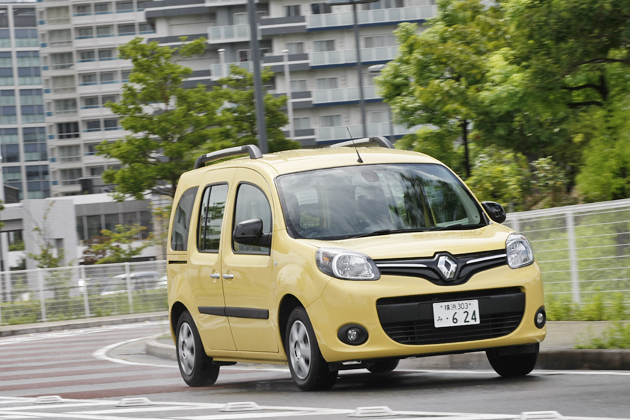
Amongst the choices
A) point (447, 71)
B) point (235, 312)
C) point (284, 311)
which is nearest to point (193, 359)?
point (235, 312)

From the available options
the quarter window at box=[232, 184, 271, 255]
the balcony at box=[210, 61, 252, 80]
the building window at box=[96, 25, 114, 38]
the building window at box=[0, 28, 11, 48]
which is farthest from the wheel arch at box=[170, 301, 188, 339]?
the building window at box=[0, 28, 11, 48]

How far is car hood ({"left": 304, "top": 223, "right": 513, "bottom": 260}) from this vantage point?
7645 mm

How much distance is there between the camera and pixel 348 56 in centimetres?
7594

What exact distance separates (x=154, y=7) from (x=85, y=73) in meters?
22.5

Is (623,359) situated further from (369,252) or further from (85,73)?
(85,73)

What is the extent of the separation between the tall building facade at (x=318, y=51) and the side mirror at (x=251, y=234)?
6654 centimetres

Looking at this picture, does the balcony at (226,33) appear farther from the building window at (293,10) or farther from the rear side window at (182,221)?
the rear side window at (182,221)

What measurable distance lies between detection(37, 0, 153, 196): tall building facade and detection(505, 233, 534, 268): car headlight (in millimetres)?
91271

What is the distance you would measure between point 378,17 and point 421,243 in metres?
70.3

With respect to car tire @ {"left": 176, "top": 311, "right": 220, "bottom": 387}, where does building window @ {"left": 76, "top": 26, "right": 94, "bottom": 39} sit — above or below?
above

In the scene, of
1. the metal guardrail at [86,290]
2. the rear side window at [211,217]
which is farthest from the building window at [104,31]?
the rear side window at [211,217]

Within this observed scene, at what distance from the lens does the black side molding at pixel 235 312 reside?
8578 millimetres

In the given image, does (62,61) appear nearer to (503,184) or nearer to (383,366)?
(503,184)

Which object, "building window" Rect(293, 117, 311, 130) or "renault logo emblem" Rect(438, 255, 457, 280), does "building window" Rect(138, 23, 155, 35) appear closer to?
"building window" Rect(293, 117, 311, 130)
